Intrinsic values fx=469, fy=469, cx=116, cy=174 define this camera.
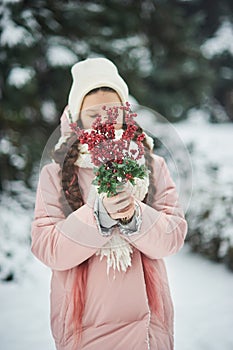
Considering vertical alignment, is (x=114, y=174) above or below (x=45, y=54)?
above

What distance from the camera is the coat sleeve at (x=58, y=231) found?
2.63 feet

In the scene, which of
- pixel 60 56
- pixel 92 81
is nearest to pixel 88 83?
pixel 92 81

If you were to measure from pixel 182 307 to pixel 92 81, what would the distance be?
140 cm

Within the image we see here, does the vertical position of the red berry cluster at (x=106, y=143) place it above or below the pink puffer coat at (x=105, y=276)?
above

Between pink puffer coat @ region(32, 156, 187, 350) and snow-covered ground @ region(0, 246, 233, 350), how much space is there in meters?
0.79

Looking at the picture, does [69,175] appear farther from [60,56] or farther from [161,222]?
[60,56]

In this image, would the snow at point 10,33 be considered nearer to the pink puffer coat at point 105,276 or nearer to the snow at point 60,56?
the snow at point 60,56

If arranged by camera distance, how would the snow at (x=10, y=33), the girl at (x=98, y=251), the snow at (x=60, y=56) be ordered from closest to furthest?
the girl at (x=98, y=251) → the snow at (x=10, y=33) → the snow at (x=60, y=56)

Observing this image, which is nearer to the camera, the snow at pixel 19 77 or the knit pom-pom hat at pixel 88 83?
the knit pom-pom hat at pixel 88 83

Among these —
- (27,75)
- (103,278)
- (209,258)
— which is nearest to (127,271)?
(103,278)

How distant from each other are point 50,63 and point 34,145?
0.52m

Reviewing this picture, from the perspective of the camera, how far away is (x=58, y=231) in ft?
2.78

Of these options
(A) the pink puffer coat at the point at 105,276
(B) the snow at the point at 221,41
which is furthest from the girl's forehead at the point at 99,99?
(B) the snow at the point at 221,41

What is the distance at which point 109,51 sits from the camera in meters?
2.76
